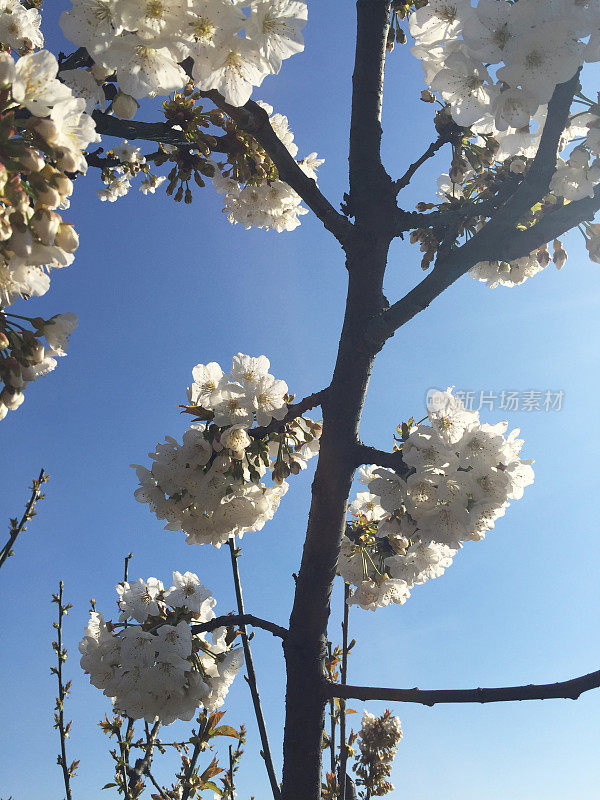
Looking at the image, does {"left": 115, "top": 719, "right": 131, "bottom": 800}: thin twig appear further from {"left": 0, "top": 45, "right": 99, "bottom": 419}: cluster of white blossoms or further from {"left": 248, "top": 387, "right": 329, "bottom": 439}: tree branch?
{"left": 0, "top": 45, "right": 99, "bottom": 419}: cluster of white blossoms

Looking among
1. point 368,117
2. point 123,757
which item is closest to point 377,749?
point 123,757

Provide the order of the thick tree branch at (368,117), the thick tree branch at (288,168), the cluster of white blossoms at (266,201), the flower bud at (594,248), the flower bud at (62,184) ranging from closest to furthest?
1. the flower bud at (62,184)
2. the thick tree branch at (288,168)
3. the thick tree branch at (368,117)
4. the flower bud at (594,248)
5. the cluster of white blossoms at (266,201)

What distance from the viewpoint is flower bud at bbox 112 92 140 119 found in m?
2.14

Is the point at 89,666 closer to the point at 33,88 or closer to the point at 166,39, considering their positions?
the point at 33,88

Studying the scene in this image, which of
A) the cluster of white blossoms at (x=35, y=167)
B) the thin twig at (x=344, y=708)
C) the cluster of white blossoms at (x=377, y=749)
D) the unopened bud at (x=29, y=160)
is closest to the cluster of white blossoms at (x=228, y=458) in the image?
the thin twig at (x=344, y=708)

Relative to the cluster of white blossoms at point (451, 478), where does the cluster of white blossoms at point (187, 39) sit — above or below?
above

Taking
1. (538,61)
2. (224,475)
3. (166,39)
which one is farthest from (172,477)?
(538,61)

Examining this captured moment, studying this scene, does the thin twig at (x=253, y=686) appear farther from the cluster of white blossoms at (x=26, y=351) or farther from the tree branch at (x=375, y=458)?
the cluster of white blossoms at (x=26, y=351)

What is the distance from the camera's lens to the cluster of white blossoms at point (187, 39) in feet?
5.95

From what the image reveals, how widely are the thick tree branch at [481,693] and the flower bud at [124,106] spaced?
7.19ft

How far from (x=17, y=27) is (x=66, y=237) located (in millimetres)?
2102

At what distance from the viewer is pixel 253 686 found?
7.67 ft

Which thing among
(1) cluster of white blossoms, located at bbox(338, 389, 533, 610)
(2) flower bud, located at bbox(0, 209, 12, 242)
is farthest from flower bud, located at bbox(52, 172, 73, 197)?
(1) cluster of white blossoms, located at bbox(338, 389, 533, 610)

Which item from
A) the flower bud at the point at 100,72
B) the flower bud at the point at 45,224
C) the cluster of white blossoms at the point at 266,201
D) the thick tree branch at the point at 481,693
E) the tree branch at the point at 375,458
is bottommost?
the thick tree branch at the point at 481,693
